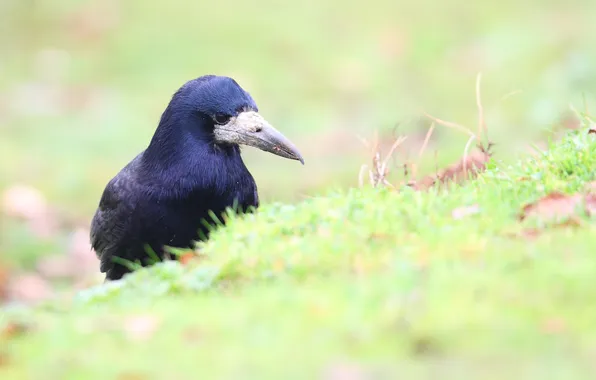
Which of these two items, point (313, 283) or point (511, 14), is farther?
point (511, 14)

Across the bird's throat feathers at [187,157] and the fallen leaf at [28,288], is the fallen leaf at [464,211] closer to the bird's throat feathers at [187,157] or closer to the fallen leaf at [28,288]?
the bird's throat feathers at [187,157]

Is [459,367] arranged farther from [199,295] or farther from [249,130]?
[249,130]

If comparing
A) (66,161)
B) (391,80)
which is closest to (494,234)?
(66,161)

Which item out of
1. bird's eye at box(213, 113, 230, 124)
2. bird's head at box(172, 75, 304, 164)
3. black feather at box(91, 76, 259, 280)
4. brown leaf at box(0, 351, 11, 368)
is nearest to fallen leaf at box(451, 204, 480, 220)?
bird's head at box(172, 75, 304, 164)

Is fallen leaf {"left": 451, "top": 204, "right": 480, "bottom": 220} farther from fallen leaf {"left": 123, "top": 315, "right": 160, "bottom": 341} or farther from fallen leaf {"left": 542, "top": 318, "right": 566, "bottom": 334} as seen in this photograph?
fallen leaf {"left": 123, "top": 315, "right": 160, "bottom": 341}

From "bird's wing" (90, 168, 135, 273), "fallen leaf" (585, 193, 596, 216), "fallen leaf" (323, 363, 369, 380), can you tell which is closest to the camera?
"fallen leaf" (323, 363, 369, 380)

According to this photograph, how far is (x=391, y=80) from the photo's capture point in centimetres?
1335

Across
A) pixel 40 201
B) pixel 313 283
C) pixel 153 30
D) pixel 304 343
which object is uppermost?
pixel 153 30

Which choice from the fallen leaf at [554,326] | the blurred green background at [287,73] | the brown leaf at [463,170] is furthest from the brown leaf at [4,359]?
the blurred green background at [287,73]

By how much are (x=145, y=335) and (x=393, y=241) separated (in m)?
1.25

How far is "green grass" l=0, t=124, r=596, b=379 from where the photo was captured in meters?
3.56

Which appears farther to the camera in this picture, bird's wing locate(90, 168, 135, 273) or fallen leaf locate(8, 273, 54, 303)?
fallen leaf locate(8, 273, 54, 303)

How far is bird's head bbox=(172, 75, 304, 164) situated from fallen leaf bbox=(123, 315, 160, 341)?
2.29 m

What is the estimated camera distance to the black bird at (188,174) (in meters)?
6.02
